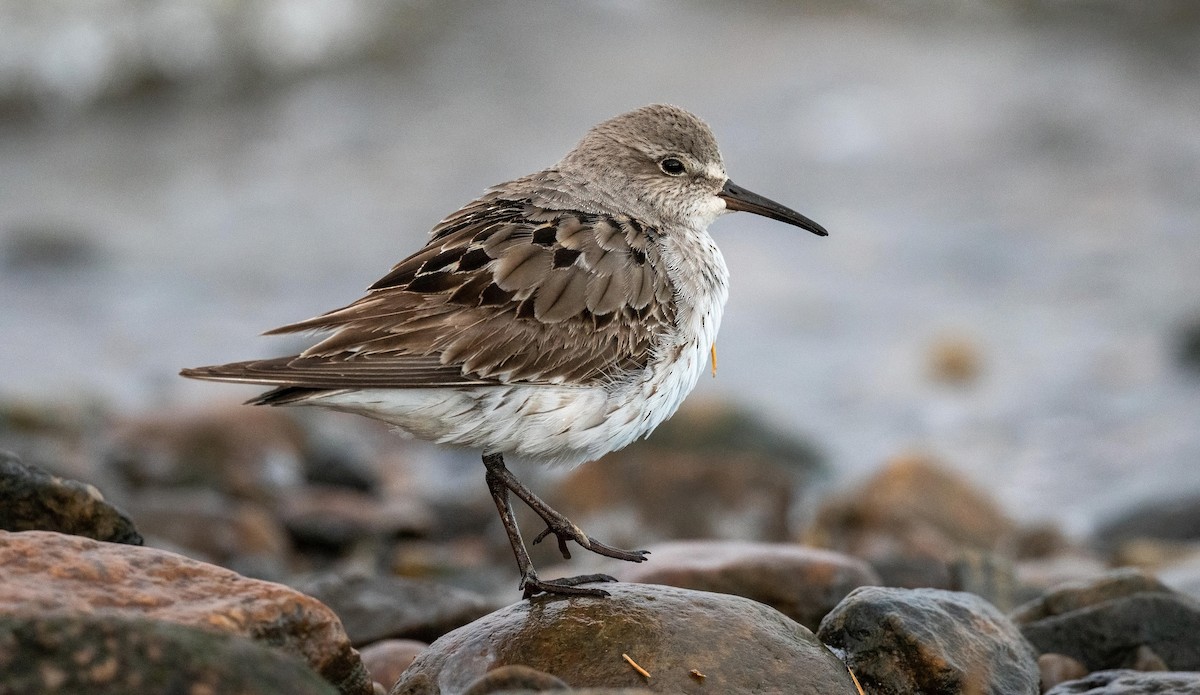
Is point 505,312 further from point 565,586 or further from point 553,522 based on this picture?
point 565,586

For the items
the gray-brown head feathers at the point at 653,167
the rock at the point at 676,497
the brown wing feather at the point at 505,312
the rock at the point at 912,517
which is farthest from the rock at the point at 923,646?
the rock at the point at 676,497

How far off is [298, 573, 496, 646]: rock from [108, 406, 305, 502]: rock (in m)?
3.76

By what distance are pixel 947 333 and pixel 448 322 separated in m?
8.94

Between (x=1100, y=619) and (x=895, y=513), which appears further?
(x=895, y=513)

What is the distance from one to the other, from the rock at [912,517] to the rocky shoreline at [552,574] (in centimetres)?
2

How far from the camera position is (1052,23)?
21641 mm

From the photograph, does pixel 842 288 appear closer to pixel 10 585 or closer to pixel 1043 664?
pixel 1043 664

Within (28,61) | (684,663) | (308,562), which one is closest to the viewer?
(684,663)

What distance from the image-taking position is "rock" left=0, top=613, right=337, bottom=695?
3.33 metres

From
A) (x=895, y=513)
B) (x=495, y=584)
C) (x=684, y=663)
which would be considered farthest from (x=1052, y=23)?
(x=684, y=663)

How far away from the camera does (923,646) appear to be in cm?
509

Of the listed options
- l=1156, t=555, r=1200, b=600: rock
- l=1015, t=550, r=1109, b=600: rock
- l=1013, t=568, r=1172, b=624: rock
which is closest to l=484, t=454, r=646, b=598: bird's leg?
l=1013, t=568, r=1172, b=624: rock

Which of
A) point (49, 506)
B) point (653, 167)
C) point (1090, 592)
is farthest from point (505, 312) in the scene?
point (1090, 592)

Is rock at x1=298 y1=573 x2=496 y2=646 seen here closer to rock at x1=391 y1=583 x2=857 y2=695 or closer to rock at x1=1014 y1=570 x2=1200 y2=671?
rock at x1=391 y1=583 x2=857 y2=695
